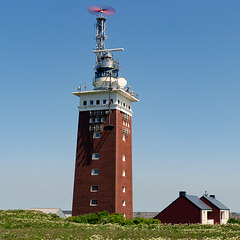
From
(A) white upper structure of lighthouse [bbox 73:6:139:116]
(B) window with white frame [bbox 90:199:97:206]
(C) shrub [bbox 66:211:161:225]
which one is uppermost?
(A) white upper structure of lighthouse [bbox 73:6:139:116]

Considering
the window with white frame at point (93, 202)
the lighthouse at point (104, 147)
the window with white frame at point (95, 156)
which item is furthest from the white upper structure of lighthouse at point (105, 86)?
the window with white frame at point (93, 202)

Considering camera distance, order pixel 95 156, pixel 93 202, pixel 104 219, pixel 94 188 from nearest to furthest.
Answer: pixel 104 219 < pixel 93 202 < pixel 94 188 < pixel 95 156

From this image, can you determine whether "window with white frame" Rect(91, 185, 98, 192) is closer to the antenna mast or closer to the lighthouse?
the lighthouse

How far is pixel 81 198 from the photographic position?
2549 inches

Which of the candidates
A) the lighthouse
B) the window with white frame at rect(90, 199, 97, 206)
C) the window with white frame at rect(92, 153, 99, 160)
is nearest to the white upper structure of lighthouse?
the lighthouse

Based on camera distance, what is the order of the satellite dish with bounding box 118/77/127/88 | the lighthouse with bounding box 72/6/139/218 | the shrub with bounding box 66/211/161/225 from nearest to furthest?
the shrub with bounding box 66/211/161/225
the lighthouse with bounding box 72/6/139/218
the satellite dish with bounding box 118/77/127/88

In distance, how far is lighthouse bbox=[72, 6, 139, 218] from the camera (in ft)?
208

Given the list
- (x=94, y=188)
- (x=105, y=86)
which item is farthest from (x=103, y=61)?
(x=94, y=188)

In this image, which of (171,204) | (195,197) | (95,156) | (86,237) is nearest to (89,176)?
(95,156)

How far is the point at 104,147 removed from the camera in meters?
65.0

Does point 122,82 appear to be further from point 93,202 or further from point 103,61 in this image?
point 93,202

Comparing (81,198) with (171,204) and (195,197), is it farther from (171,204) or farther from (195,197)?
(195,197)

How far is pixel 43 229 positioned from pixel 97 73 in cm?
3662

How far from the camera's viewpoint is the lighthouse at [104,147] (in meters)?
63.5
